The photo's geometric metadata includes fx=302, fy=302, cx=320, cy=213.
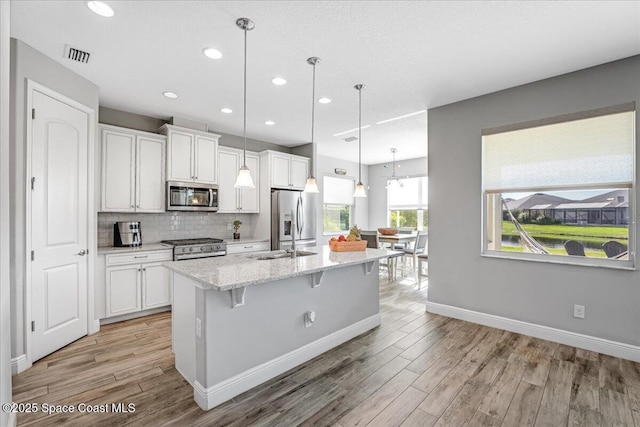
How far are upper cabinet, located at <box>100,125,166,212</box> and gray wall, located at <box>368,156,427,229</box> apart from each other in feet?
17.4

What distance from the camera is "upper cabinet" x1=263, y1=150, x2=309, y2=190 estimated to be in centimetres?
538

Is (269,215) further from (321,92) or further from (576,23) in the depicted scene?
(576,23)

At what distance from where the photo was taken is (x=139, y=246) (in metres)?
4.05

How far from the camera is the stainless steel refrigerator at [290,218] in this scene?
207 inches

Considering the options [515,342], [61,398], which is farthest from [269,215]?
[515,342]

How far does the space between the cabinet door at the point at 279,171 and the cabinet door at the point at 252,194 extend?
293 mm

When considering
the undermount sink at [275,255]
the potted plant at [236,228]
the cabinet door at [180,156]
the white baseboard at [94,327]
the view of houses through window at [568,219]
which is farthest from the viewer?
the potted plant at [236,228]

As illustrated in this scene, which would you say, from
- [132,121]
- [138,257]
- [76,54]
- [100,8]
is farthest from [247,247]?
[100,8]

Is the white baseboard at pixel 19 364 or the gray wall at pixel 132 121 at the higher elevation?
the gray wall at pixel 132 121

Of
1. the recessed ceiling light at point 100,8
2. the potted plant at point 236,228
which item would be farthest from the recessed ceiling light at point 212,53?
the potted plant at point 236,228

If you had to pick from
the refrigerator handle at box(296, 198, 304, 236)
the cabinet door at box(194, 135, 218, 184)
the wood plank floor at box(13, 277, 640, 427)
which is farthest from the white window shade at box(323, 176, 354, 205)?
the wood plank floor at box(13, 277, 640, 427)

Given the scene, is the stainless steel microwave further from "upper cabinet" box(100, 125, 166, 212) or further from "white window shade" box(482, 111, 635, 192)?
"white window shade" box(482, 111, 635, 192)

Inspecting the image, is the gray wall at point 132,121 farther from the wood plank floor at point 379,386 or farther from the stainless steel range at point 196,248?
the wood plank floor at point 379,386

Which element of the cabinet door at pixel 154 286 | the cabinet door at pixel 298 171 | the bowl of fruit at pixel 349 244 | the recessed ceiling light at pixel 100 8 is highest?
the recessed ceiling light at pixel 100 8
